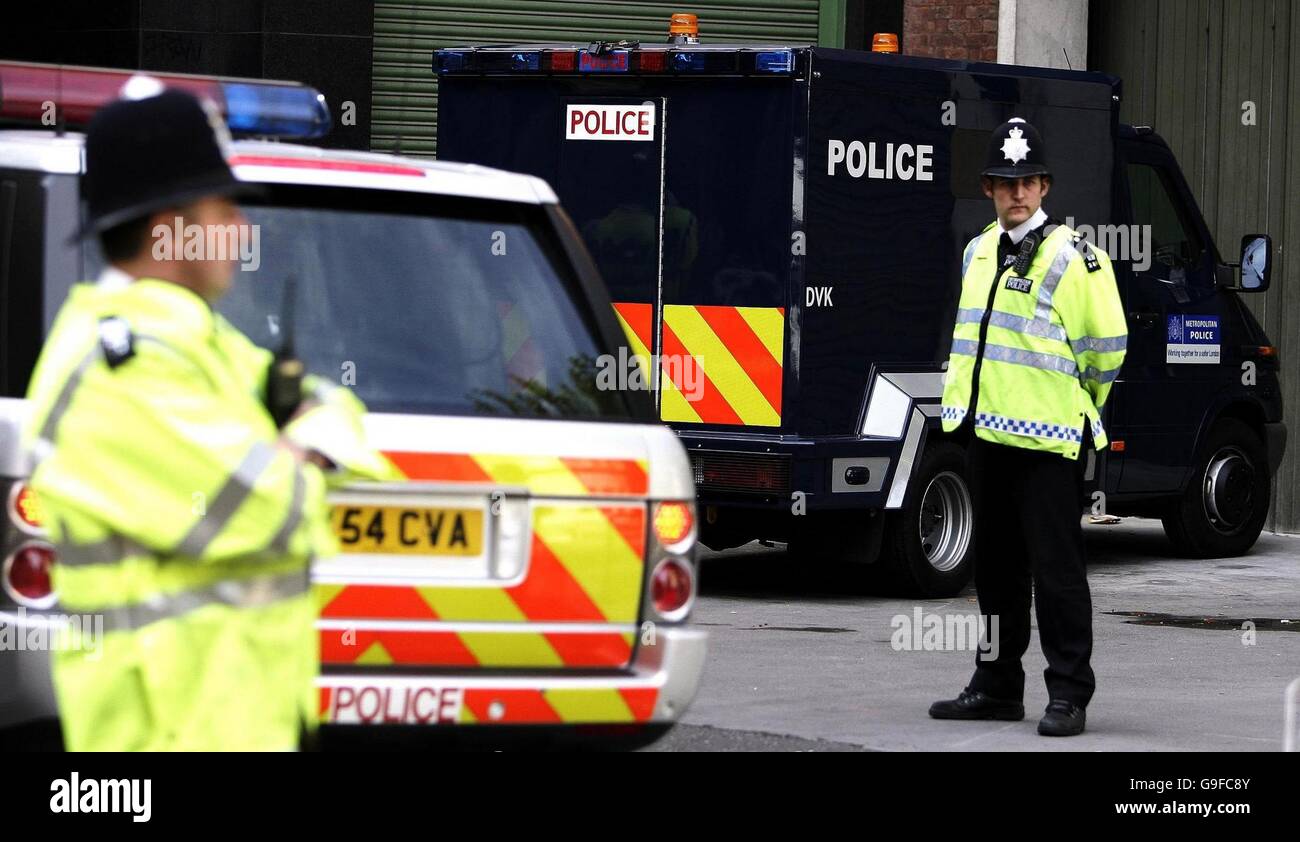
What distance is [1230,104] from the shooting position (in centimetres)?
1538

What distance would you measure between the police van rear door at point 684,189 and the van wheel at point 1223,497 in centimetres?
365

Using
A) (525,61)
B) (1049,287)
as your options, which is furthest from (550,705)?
(525,61)

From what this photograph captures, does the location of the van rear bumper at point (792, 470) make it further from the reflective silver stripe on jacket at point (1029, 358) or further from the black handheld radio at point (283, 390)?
the black handheld radio at point (283, 390)

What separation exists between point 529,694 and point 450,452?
0.57 metres

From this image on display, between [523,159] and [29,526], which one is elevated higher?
[523,159]

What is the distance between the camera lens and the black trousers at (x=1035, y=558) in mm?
7238

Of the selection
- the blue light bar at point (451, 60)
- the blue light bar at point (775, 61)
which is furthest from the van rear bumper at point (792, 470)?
the blue light bar at point (451, 60)

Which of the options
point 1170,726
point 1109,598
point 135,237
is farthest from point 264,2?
point 135,237

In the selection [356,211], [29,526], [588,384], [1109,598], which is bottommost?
[1109,598]

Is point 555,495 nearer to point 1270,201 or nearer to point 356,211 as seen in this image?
point 356,211

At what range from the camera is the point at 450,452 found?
16.2ft

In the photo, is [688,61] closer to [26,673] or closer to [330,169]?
[330,169]
